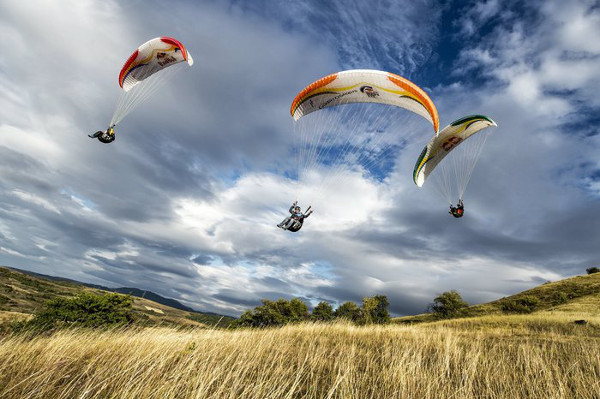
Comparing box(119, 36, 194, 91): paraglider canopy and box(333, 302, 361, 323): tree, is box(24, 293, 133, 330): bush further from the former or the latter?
box(333, 302, 361, 323): tree

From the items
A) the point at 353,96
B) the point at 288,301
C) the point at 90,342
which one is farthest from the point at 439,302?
the point at 90,342

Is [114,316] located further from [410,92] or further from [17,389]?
[410,92]

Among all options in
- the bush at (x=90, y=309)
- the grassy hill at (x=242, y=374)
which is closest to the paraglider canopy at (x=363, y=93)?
the grassy hill at (x=242, y=374)

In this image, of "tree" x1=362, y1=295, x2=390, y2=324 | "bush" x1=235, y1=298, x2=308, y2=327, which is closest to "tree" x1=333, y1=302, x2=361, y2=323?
"tree" x1=362, y1=295, x2=390, y2=324

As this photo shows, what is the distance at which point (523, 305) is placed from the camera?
40.3m

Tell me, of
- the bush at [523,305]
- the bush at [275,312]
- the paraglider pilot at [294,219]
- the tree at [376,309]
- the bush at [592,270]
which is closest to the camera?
the paraglider pilot at [294,219]

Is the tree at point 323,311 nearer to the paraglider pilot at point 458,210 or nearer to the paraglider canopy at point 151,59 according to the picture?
the paraglider pilot at point 458,210

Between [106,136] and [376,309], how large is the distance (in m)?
53.0

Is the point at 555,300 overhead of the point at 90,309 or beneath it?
overhead

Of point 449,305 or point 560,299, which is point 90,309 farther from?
point 560,299

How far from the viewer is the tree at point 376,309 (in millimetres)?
51750

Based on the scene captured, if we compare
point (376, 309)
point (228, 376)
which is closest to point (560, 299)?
point (376, 309)

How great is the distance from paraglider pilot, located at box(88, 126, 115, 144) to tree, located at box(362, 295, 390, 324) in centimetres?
4774

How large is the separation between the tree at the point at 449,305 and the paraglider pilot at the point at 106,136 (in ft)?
167
